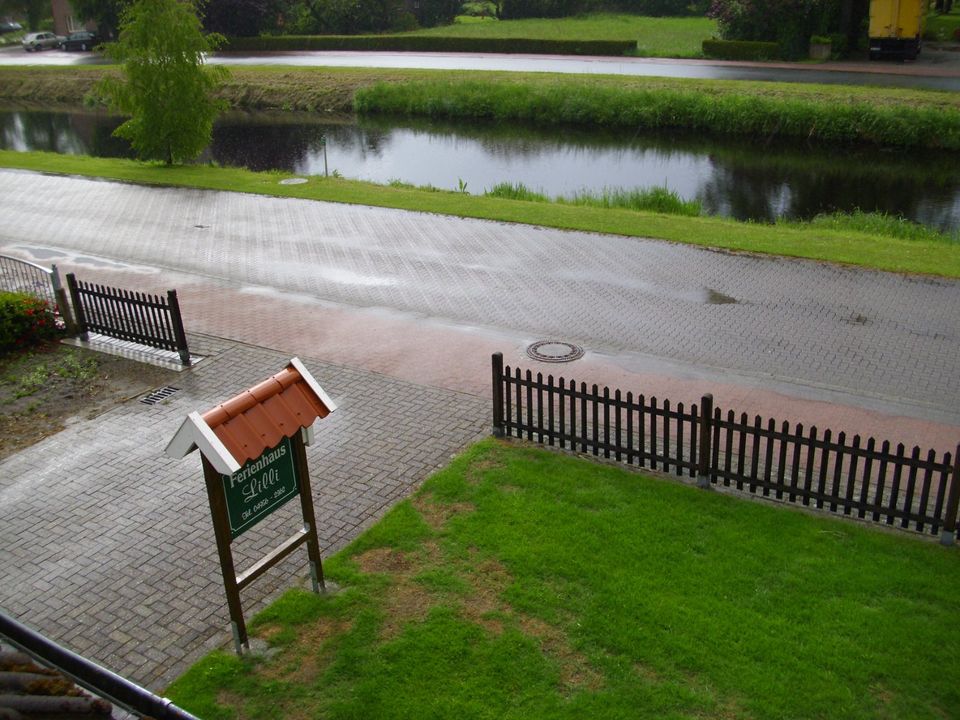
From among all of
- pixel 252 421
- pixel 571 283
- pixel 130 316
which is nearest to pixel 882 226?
pixel 571 283

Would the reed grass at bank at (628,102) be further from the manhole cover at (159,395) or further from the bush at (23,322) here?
the manhole cover at (159,395)

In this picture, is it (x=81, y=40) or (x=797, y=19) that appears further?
(x=81, y=40)

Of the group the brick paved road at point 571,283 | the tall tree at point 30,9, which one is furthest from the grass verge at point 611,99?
the tall tree at point 30,9

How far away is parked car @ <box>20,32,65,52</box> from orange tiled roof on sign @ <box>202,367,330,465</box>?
79826 mm

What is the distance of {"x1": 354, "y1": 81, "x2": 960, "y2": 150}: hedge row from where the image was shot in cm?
2933

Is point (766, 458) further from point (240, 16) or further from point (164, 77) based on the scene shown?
point (240, 16)

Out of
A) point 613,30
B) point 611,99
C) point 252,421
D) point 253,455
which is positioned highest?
point 613,30

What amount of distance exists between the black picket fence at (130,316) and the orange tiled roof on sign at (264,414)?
6.37m

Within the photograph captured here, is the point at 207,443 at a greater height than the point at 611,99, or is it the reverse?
the point at 611,99

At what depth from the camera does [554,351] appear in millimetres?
Result: 12852

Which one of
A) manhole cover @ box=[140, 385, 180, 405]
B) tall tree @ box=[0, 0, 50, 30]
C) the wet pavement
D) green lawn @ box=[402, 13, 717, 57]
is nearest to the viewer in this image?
the wet pavement

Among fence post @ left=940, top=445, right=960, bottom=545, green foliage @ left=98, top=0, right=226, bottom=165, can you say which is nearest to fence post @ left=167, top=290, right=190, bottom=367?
fence post @ left=940, top=445, right=960, bottom=545

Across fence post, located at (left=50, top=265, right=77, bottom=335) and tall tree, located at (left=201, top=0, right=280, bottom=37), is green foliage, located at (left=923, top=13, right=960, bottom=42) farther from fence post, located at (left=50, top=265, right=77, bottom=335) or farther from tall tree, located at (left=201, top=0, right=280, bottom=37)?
fence post, located at (left=50, top=265, right=77, bottom=335)

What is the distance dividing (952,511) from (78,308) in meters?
12.3
